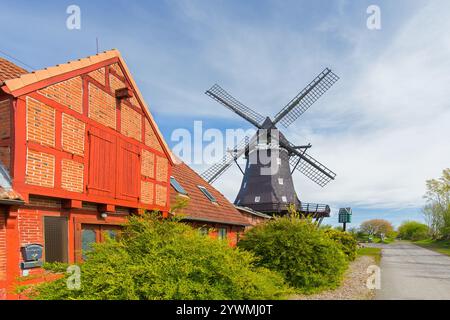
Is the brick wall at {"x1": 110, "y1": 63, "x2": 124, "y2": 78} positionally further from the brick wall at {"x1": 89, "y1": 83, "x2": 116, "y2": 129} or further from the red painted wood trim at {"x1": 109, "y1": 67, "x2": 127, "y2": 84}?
the brick wall at {"x1": 89, "y1": 83, "x2": 116, "y2": 129}

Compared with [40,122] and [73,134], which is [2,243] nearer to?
→ [40,122]

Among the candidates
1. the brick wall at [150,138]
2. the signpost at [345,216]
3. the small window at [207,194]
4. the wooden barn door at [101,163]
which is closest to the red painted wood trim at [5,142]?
the wooden barn door at [101,163]

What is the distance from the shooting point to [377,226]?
8856 cm

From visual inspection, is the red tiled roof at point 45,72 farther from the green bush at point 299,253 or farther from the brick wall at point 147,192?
the green bush at point 299,253

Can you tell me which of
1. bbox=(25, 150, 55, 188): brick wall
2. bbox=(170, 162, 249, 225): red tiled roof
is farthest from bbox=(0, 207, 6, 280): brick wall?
bbox=(170, 162, 249, 225): red tiled roof

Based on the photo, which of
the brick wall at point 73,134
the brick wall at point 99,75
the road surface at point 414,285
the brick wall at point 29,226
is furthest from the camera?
the road surface at point 414,285

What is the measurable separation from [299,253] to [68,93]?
8.53m

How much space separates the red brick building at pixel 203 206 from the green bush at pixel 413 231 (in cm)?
6617

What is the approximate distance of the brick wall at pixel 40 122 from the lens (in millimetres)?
6949

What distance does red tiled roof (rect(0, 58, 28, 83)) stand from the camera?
7598 mm

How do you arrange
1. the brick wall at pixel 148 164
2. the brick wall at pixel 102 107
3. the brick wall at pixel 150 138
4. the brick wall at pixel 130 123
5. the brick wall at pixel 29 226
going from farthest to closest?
1. the brick wall at pixel 150 138
2. the brick wall at pixel 148 164
3. the brick wall at pixel 130 123
4. the brick wall at pixel 102 107
5. the brick wall at pixel 29 226

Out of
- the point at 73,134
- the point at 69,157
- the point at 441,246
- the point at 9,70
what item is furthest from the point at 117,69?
the point at 441,246
